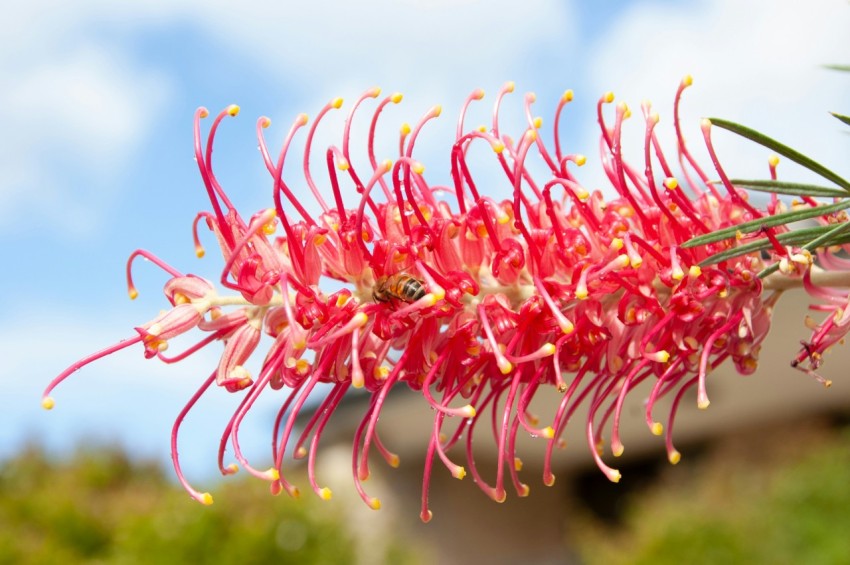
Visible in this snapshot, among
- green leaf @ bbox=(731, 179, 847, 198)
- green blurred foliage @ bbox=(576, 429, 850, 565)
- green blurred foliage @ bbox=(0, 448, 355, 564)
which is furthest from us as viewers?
green blurred foliage @ bbox=(576, 429, 850, 565)

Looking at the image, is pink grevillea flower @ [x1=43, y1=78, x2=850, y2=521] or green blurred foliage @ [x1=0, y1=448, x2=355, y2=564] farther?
green blurred foliage @ [x1=0, y1=448, x2=355, y2=564]

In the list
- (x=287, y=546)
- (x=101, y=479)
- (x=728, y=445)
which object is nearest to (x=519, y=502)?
(x=728, y=445)

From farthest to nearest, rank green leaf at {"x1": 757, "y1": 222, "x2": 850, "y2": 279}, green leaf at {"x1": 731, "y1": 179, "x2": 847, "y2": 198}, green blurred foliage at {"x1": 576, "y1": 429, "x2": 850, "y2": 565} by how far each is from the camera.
A: green blurred foliage at {"x1": 576, "y1": 429, "x2": 850, "y2": 565} < green leaf at {"x1": 731, "y1": 179, "x2": 847, "y2": 198} < green leaf at {"x1": 757, "y1": 222, "x2": 850, "y2": 279}

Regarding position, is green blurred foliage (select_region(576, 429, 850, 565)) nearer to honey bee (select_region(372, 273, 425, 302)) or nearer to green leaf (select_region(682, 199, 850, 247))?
green leaf (select_region(682, 199, 850, 247))

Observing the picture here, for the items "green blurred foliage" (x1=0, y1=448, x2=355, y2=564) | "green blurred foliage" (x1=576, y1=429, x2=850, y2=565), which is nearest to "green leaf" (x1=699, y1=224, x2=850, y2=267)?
"green blurred foliage" (x1=0, y1=448, x2=355, y2=564)

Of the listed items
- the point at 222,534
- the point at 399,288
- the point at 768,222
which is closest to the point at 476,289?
the point at 399,288
